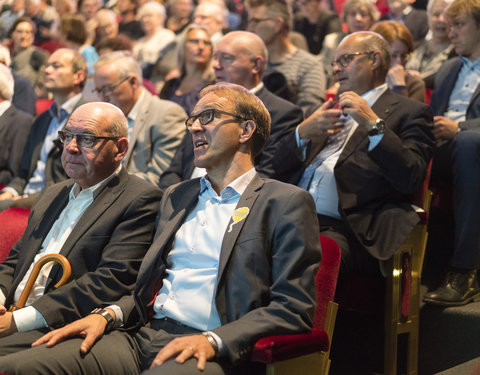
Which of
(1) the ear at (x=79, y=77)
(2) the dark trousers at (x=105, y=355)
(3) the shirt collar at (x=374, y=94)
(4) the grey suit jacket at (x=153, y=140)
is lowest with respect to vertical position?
(2) the dark trousers at (x=105, y=355)

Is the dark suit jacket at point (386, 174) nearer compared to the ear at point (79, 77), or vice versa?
the dark suit jacket at point (386, 174)

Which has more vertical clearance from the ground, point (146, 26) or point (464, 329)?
point (146, 26)

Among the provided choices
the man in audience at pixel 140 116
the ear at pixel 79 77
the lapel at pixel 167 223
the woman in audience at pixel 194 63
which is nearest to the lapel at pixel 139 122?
the man in audience at pixel 140 116

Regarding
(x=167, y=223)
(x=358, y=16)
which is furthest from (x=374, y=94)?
(x=358, y=16)

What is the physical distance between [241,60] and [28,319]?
1.96 meters

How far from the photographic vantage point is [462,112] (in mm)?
3865

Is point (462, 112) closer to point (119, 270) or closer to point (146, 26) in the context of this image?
point (119, 270)

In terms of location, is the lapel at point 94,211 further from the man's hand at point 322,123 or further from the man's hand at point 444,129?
the man's hand at point 444,129

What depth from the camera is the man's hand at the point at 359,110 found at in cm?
306

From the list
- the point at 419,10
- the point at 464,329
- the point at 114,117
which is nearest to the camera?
the point at 114,117

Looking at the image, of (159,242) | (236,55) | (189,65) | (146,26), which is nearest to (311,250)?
(159,242)

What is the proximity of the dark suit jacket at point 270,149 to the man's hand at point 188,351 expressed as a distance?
150 cm

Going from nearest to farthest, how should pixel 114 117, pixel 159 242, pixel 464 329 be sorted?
pixel 159 242 → pixel 114 117 → pixel 464 329

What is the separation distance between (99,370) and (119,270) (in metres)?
0.39
